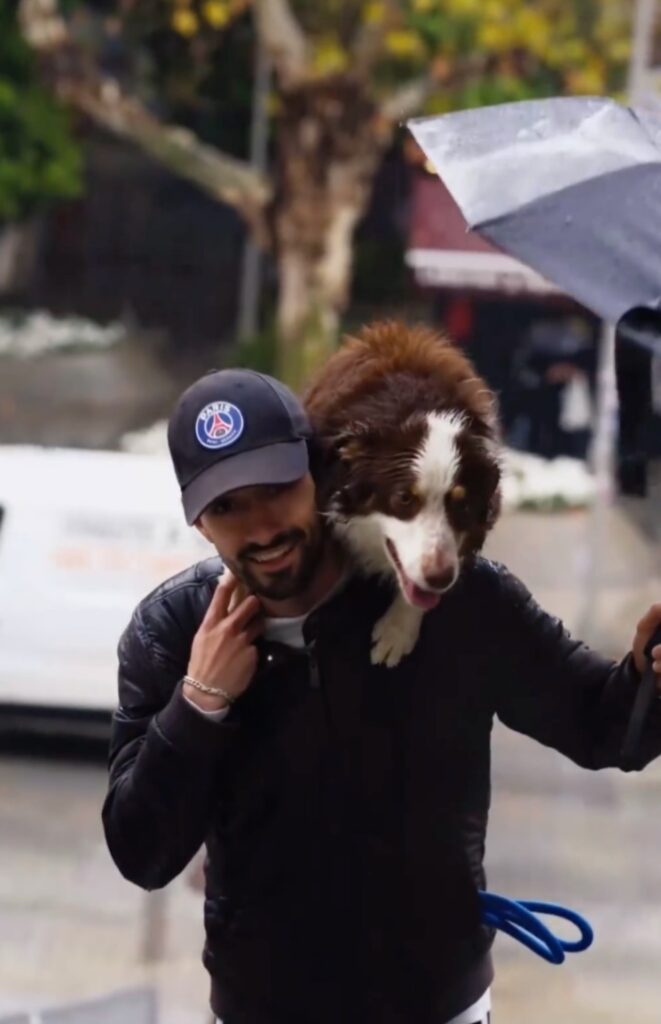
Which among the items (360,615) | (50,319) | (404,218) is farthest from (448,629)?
(50,319)

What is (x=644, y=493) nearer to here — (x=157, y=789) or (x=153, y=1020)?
(x=157, y=789)

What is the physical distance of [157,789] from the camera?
66.1 inches

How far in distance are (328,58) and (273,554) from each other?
9.70 metres

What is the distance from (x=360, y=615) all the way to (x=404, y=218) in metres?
11.4

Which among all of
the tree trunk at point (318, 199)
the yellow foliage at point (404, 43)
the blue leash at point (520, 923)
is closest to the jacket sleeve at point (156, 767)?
the blue leash at point (520, 923)

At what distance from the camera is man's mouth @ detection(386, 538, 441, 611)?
1.65m

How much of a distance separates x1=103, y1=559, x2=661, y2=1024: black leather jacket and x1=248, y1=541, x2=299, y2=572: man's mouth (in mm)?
106

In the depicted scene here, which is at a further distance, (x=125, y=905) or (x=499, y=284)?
(x=499, y=284)

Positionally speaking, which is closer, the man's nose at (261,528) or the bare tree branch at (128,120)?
the man's nose at (261,528)

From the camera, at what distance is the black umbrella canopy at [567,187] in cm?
160

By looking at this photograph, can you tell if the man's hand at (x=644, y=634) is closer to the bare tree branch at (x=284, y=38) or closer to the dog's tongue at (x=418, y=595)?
the dog's tongue at (x=418, y=595)

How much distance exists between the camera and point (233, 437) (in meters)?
1.65

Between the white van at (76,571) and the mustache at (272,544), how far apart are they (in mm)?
4627

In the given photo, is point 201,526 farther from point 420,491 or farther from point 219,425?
point 420,491
